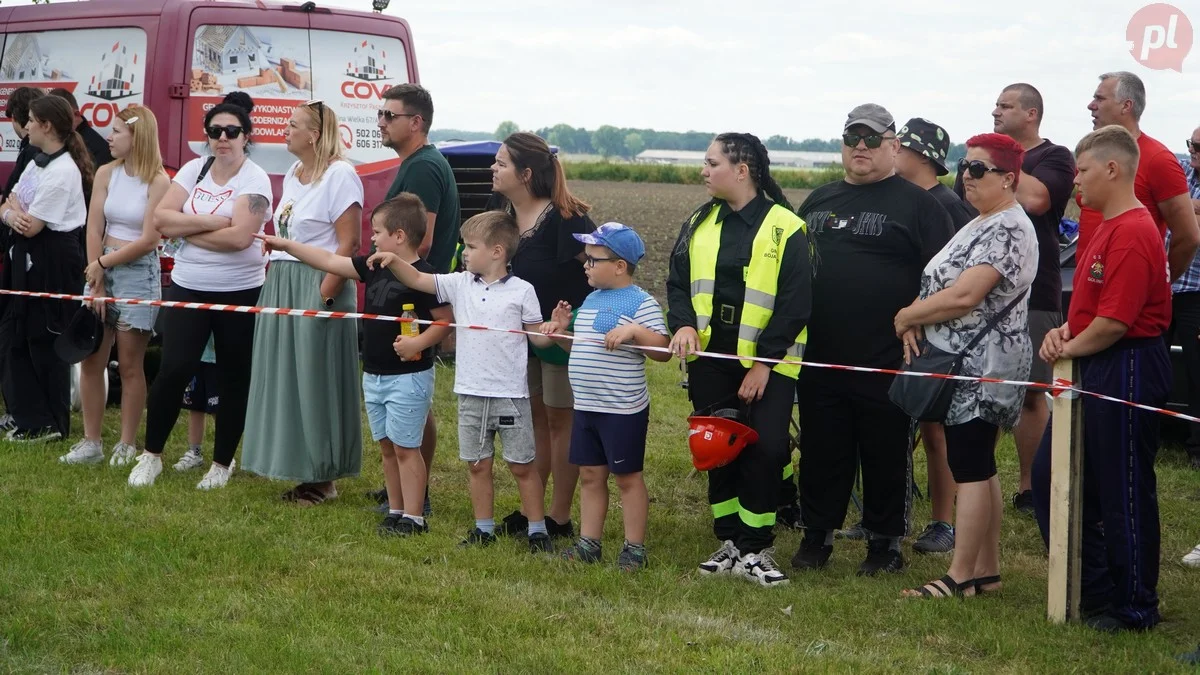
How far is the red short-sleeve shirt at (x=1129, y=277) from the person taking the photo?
4762 millimetres

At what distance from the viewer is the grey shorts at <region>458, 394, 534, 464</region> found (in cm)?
586

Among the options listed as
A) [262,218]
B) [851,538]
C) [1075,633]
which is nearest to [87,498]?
[262,218]

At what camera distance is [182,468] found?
7488 mm

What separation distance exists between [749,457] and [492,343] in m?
1.20

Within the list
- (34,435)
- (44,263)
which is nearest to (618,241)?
(44,263)

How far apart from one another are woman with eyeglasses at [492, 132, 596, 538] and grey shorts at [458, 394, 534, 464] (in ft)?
1.02

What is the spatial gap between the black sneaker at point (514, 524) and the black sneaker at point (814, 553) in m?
1.27

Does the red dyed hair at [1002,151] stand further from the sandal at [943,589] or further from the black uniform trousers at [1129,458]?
the sandal at [943,589]

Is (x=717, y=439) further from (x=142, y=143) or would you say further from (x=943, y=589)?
(x=142, y=143)

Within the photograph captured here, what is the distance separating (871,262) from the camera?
18.7 ft

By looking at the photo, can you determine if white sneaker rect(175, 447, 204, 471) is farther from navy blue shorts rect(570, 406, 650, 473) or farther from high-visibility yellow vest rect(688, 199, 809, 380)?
high-visibility yellow vest rect(688, 199, 809, 380)

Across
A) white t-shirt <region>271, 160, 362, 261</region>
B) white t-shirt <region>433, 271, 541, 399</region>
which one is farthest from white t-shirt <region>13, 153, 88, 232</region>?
white t-shirt <region>433, 271, 541, 399</region>

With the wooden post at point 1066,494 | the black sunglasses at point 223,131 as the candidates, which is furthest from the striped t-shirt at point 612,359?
the black sunglasses at point 223,131

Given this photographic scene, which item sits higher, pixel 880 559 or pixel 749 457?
pixel 749 457
